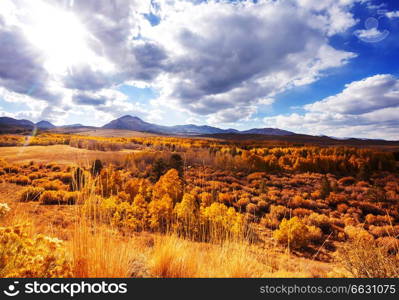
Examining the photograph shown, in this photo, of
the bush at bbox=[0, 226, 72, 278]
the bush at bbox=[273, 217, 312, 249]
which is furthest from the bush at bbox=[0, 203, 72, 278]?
the bush at bbox=[273, 217, 312, 249]

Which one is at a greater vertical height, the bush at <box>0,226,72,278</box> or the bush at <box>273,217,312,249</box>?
the bush at <box>0,226,72,278</box>

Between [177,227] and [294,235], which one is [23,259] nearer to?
[177,227]

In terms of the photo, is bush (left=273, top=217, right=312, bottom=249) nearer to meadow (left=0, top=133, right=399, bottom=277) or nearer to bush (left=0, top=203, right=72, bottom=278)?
meadow (left=0, top=133, right=399, bottom=277)

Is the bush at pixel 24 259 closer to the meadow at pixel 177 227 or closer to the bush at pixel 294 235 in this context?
the meadow at pixel 177 227

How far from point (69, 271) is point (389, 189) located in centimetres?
2828

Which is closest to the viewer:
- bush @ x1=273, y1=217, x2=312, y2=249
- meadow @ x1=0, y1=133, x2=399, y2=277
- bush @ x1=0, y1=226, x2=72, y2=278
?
bush @ x1=0, y1=226, x2=72, y2=278

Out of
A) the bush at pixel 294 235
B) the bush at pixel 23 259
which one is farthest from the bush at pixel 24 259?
the bush at pixel 294 235

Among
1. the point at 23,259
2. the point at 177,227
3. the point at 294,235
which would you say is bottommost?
the point at 294,235

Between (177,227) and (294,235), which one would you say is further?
(294,235)

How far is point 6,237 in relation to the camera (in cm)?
187

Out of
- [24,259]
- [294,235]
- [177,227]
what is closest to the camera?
[24,259]

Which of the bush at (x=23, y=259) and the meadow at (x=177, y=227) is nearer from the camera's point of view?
the bush at (x=23, y=259)

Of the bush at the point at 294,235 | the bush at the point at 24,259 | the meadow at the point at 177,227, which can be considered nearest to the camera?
the bush at the point at 24,259

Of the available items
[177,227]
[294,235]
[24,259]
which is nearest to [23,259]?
[24,259]
